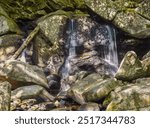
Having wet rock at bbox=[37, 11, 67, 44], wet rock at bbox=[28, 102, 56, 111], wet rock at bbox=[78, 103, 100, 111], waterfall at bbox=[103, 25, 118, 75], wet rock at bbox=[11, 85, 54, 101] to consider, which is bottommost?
wet rock at bbox=[28, 102, 56, 111]

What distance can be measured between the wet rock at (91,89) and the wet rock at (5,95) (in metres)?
1.02

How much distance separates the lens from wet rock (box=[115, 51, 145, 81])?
5816mm

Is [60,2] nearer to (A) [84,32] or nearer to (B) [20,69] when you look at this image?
(A) [84,32]

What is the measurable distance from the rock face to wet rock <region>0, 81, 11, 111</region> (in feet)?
8.50

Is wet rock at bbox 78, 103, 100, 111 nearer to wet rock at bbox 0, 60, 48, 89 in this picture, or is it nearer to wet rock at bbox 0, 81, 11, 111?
wet rock at bbox 0, 60, 48, 89

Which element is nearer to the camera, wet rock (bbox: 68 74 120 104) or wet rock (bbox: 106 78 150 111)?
wet rock (bbox: 106 78 150 111)

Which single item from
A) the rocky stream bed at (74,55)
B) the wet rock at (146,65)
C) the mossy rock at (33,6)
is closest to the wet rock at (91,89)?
the rocky stream bed at (74,55)

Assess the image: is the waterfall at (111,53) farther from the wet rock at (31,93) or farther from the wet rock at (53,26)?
the wet rock at (31,93)

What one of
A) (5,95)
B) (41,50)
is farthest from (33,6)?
(5,95)

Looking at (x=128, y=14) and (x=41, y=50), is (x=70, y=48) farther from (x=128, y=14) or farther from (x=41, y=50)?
(x=128, y=14)

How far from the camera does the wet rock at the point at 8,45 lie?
639 cm

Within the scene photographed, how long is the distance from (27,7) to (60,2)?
74 cm

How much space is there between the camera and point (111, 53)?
260 inches

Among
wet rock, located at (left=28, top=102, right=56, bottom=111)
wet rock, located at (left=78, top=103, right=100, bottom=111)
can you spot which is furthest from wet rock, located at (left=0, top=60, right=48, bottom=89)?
wet rock, located at (left=78, top=103, right=100, bottom=111)
